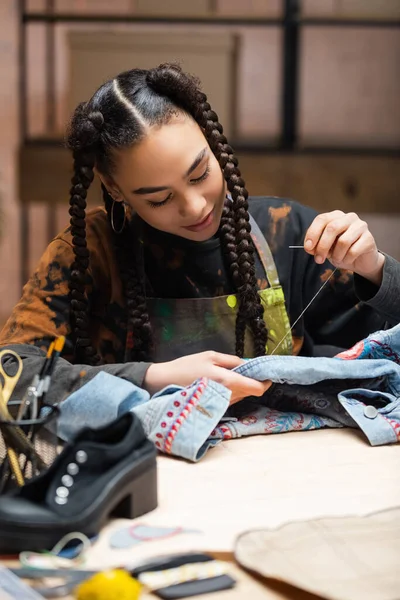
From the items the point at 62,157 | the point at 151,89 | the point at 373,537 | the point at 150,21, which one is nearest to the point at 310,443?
the point at 373,537

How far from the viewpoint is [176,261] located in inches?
66.0

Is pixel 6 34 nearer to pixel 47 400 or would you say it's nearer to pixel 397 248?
pixel 397 248

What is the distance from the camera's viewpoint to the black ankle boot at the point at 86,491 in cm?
89

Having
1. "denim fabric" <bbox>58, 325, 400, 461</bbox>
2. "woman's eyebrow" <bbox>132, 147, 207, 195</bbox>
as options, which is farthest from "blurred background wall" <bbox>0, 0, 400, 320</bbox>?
"denim fabric" <bbox>58, 325, 400, 461</bbox>

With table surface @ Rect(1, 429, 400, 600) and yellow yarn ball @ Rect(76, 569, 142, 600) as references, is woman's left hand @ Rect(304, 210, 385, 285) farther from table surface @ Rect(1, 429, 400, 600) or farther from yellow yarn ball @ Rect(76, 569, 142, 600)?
yellow yarn ball @ Rect(76, 569, 142, 600)

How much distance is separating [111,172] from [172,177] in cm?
14

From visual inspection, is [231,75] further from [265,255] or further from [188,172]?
[188,172]

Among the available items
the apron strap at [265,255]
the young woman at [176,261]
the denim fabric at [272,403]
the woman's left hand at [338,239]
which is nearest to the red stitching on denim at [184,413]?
the denim fabric at [272,403]

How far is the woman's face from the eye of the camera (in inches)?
57.2

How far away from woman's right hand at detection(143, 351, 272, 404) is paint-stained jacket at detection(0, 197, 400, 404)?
0.27m

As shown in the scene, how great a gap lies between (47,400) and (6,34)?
2.62 meters

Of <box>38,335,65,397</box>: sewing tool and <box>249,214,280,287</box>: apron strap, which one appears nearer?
<box>38,335,65,397</box>: sewing tool

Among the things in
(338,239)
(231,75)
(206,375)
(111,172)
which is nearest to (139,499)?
(206,375)

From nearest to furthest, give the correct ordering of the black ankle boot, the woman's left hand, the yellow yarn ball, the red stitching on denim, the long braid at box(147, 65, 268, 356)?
the yellow yarn ball < the black ankle boot < the red stitching on denim < the woman's left hand < the long braid at box(147, 65, 268, 356)
